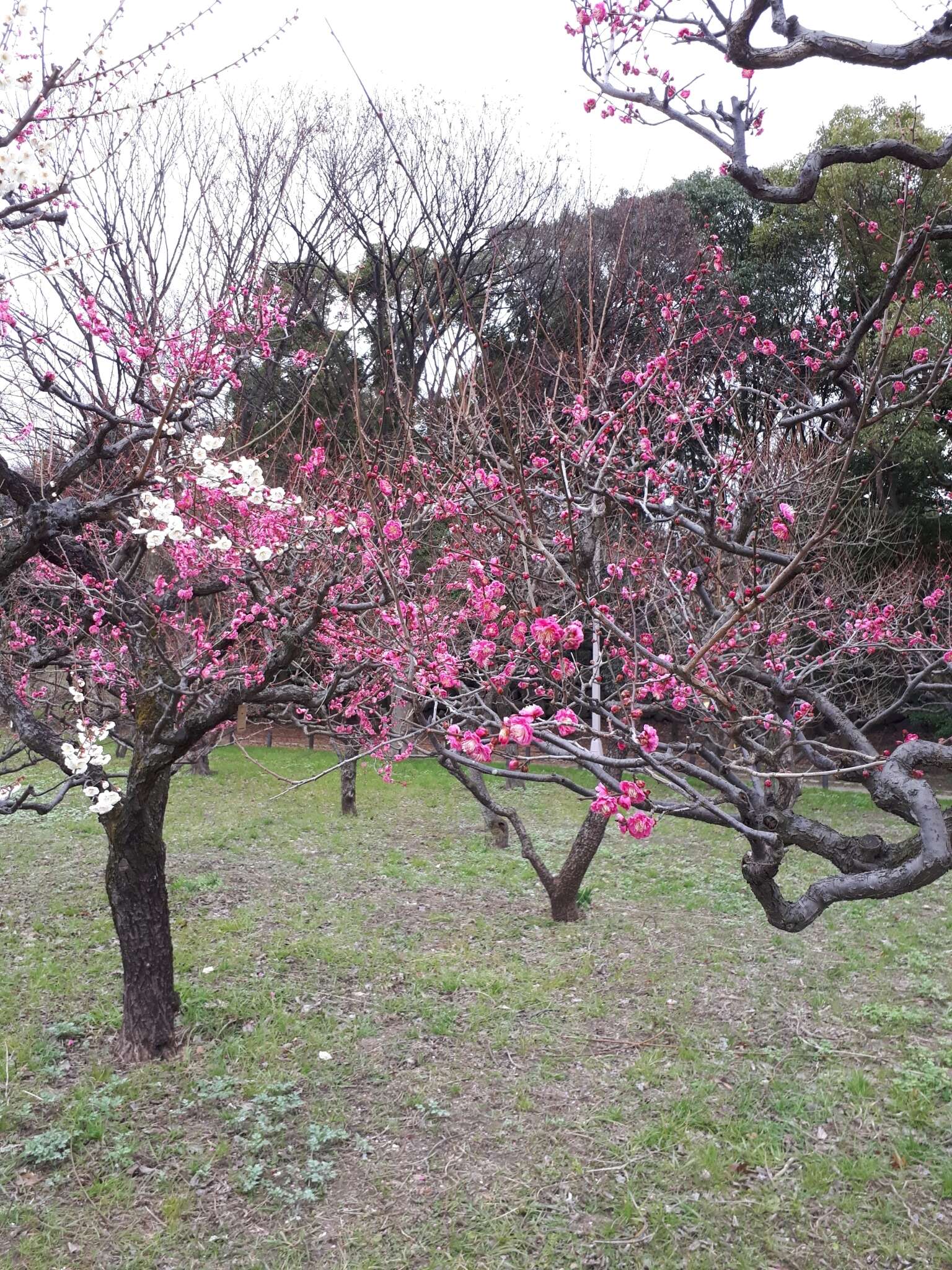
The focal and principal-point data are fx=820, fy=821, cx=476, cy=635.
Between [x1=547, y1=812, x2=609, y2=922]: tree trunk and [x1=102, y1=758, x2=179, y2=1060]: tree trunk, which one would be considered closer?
[x1=102, y1=758, x2=179, y2=1060]: tree trunk

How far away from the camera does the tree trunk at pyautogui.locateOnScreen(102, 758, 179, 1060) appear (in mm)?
4605

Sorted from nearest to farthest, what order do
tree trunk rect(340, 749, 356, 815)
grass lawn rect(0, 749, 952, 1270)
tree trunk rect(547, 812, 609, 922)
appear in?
grass lawn rect(0, 749, 952, 1270)
tree trunk rect(547, 812, 609, 922)
tree trunk rect(340, 749, 356, 815)

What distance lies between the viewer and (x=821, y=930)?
6.87 m

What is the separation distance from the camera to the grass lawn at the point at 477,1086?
3.40 meters

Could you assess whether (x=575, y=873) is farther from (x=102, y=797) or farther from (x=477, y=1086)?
(x=102, y=797)

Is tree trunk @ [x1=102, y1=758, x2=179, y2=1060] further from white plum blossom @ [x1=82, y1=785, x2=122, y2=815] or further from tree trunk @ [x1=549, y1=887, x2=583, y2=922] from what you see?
tree trunk @ [x1=549, y1=887, x2=583, y2=922]

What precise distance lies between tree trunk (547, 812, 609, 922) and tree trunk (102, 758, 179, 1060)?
326cm

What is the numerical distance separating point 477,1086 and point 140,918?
6.89 ft

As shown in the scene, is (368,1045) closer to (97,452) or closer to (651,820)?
(651,820)

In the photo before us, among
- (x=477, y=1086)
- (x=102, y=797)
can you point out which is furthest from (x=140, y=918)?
(x=477, y=1086)

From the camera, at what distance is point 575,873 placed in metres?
6.77

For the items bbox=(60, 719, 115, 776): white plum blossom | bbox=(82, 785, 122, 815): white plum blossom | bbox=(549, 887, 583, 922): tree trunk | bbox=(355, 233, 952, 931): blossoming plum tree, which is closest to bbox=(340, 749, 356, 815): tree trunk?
bbox=(355, 233, 952, 931): blossoming plum tree

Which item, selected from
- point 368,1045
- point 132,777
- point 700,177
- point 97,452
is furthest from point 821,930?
point 700,177

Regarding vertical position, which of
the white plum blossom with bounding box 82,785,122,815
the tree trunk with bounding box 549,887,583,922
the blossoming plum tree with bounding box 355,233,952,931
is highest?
the blossoming plum tree with bounding box 355,233,952,931
